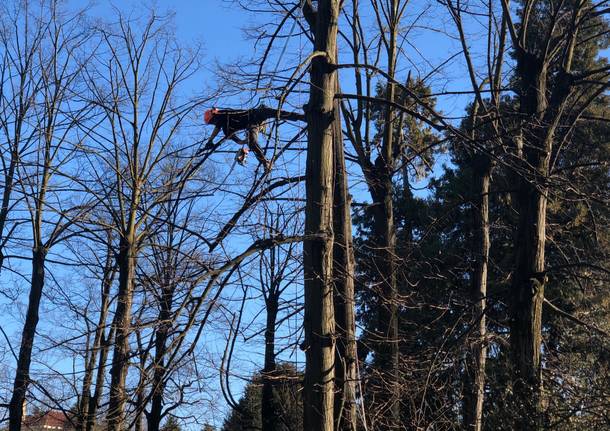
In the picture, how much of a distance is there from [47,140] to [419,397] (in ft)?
38.4

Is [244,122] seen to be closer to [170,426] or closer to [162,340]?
[162,340]

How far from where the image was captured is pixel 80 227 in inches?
646

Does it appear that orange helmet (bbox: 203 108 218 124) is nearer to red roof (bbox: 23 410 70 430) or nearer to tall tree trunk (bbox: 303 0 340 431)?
tall tree trunk (bbox: 303 0 340 431)

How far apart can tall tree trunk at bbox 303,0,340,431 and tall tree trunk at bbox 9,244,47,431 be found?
10.7 metres

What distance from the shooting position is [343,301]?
23.0 feet

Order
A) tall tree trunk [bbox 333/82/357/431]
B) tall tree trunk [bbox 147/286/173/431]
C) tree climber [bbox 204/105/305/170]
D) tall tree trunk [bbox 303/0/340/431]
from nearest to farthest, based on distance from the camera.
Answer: tall tree trunk [bbox 147/286/173/431] < tall tree trunk [bbox 303/0/340/431] < tall tree trunk [bbox 333/82/357/431] < tree climber [bbox 204/105/305/170]

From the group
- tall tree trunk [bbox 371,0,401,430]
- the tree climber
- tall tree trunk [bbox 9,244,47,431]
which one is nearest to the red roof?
tall tree trunk [bbox 9,244,47,431]

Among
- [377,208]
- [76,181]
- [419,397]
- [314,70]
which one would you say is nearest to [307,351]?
[314,70]

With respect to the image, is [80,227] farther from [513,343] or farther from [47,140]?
[513,343]

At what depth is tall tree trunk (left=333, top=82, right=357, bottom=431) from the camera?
652 centimetres

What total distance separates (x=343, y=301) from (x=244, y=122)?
194cm

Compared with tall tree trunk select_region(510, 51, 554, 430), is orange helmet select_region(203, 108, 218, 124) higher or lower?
higher

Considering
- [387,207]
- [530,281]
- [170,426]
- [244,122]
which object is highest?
[387,207]

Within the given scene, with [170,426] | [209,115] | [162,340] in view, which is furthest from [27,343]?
[209,115]
